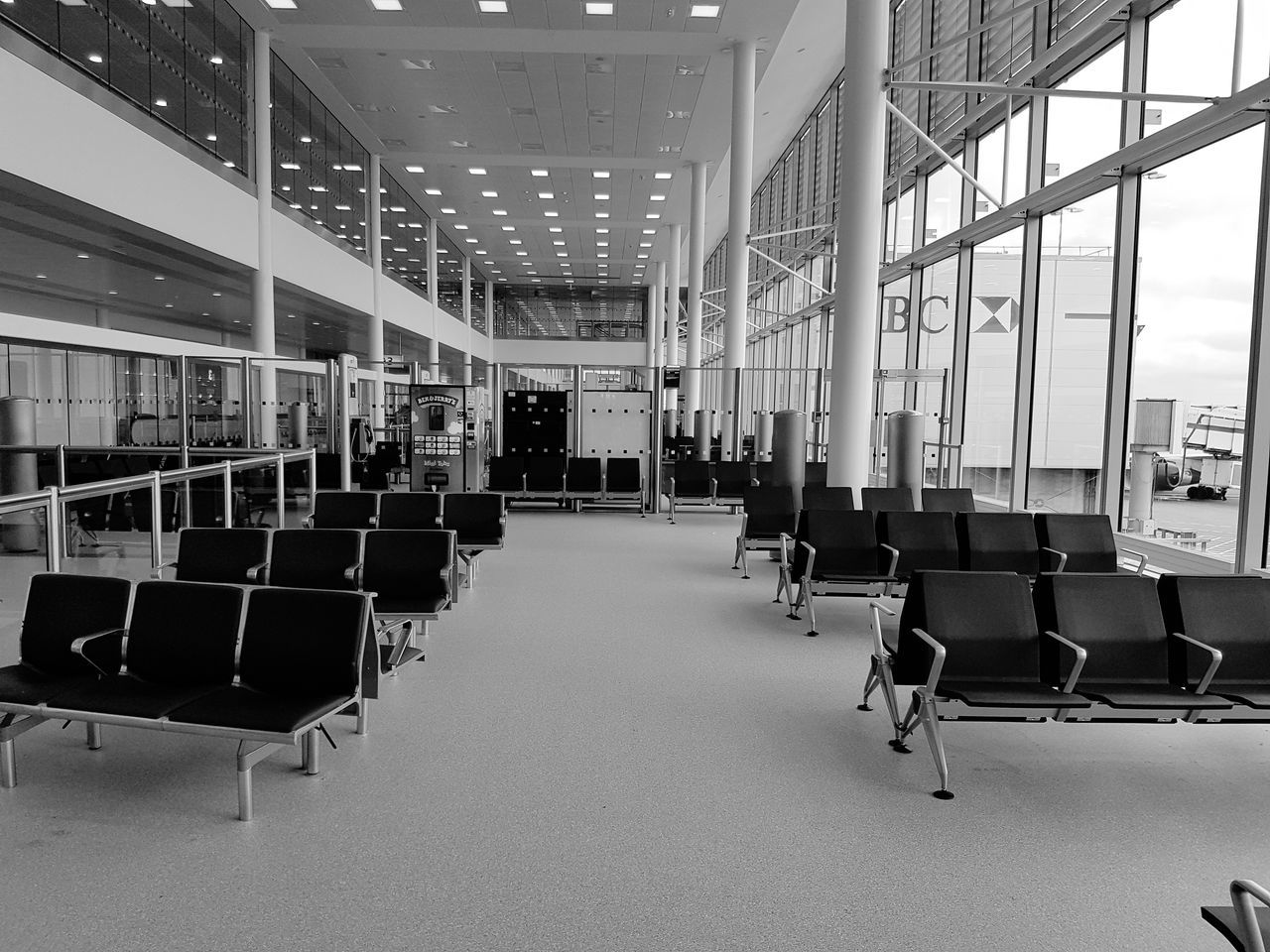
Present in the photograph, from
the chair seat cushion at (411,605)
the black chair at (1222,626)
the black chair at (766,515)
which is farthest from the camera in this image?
the black chair at (766,515)

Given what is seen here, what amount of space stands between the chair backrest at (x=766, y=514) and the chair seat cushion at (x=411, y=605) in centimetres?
423

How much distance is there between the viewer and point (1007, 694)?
4016mm

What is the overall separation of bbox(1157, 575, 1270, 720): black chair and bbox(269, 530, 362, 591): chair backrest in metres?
4.63

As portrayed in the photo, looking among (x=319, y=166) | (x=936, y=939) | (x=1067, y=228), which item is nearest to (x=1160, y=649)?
(x=936, y=939)

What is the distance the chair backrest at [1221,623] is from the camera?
4277 mm

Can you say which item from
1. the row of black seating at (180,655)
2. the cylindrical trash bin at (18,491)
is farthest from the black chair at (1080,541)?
the cylindrical trash bin at (18,491)

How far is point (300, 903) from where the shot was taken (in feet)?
9.43

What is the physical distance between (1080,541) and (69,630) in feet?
21.6

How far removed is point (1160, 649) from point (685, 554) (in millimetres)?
6463

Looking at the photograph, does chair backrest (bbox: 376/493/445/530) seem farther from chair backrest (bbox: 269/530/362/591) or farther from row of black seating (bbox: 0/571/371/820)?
row of black seating (bbox: 0/571/371/820)

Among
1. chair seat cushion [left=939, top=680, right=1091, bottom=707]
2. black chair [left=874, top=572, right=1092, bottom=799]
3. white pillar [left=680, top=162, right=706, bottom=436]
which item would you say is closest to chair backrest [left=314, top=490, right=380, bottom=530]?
black chair [left=874, top=572, right=1092, bottom=799]

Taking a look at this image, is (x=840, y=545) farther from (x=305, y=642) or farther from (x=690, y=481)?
(x=690, y=481)

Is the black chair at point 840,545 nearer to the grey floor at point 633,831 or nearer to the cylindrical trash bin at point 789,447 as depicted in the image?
the grey floor at point 633,831

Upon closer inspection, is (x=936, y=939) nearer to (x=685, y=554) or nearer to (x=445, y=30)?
(x=685, y=554)
